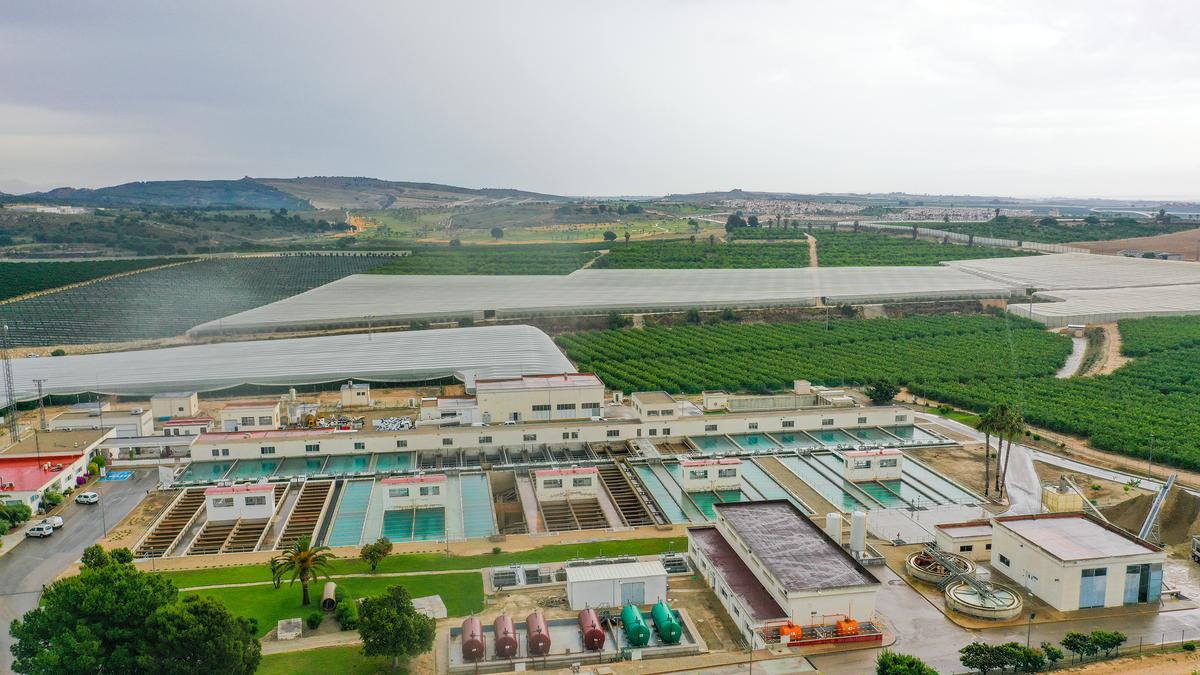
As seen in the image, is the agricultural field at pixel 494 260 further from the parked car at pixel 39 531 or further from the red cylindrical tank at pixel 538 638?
the red cylindrical tank at pixel 538 638

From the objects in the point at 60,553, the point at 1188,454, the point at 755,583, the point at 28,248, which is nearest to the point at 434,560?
the point at 755,583

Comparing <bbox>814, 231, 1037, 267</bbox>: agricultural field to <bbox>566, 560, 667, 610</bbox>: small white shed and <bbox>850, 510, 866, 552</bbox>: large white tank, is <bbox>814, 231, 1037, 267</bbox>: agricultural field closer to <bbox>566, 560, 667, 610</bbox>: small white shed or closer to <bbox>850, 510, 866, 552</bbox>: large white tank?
<bbox>850, 510, 866, 552</bbox>: large white tank

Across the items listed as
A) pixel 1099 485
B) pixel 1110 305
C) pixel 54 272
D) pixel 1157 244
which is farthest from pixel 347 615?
pixel 1157 244

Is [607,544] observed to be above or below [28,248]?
below

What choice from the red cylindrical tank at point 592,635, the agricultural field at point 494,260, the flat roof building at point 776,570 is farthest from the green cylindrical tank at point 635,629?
the agricultural field at point 494,260

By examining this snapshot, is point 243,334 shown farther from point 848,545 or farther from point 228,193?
point 228,193

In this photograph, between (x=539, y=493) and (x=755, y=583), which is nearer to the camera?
(x=755, y=583)

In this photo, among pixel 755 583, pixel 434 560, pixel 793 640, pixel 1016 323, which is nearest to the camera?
pixel 793 640
